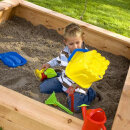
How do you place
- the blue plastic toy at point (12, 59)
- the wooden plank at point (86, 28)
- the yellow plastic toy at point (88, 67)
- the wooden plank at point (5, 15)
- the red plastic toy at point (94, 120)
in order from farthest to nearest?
the wooden plank at point (5, 15) < the wooden plank at point (86, 28) < the blue plastic toy at point (12, 59) < the yellow plastic toy at point (88, 67) < the red plastic toy at point (94, 120)

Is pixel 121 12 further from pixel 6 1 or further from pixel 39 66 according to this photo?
pixel 39 66

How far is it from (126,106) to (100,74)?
313mm

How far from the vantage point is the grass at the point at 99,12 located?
14.4 ft

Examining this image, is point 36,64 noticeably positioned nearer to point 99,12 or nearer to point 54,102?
point 54,102

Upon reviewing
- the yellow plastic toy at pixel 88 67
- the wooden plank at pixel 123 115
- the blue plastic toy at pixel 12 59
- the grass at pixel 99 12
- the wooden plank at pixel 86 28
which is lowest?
the grass at pixel 99 12

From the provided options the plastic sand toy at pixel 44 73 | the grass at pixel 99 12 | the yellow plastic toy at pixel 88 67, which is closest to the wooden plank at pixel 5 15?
the grass at pixel 99 12

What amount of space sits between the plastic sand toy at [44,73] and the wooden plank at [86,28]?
98 cm

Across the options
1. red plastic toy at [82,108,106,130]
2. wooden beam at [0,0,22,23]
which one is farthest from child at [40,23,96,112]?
wooden beam at [0,0,22,23]

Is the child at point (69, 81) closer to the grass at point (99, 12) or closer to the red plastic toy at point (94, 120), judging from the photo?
the red plastic toy at point (94, 120)

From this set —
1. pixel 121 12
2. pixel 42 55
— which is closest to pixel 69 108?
pixel 42 55

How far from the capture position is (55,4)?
473 centimetres

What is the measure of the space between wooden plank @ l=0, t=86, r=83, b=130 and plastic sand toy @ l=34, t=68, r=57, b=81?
697 millimetres

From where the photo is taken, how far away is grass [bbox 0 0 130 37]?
14.4 ft

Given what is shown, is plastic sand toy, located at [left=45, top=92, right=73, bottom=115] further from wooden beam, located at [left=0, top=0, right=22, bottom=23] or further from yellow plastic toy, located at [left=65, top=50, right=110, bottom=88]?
wooden beam, located at [left=0, top=0, right=22, bottom=23]
